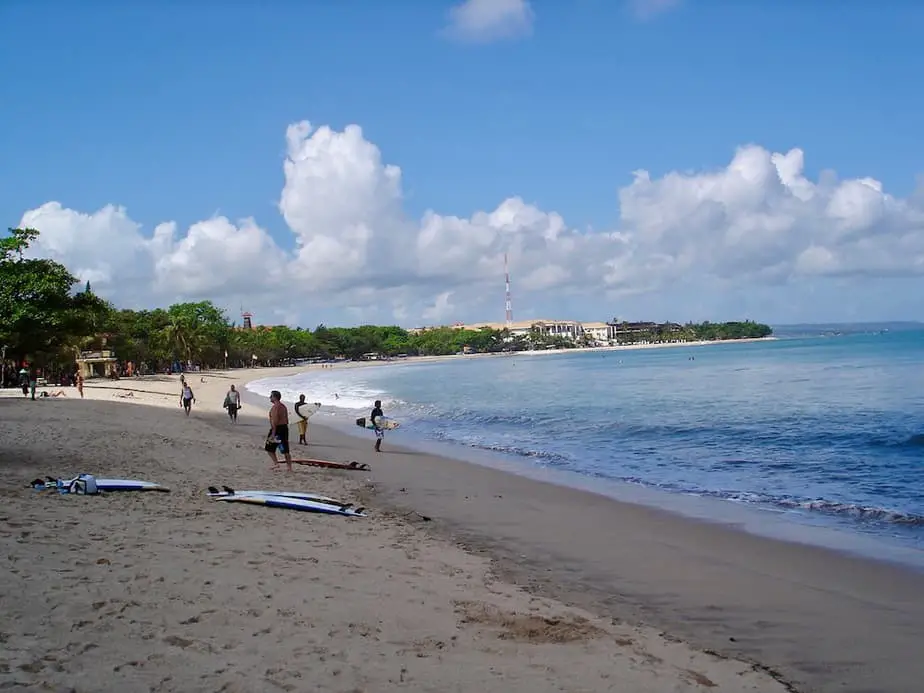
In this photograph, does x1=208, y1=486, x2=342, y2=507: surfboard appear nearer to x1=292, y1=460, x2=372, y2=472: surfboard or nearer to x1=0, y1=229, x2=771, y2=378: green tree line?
x1=292, y1=460, x2=372, y2=472: surfboard

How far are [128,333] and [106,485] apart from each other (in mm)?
81380

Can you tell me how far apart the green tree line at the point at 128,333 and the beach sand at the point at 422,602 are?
94.8ft

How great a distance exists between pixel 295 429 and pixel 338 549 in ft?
63.6

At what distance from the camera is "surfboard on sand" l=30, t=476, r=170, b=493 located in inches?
403

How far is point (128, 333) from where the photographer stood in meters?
85.0

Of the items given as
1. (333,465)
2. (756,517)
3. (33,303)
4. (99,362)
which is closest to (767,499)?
(756,517)

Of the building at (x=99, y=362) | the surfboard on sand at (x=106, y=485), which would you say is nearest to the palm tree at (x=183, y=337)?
the building at (x=99, y=362)

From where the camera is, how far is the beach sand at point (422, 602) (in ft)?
16.0

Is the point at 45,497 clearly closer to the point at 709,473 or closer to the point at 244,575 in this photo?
the point at 244,575

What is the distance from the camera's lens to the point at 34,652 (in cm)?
447

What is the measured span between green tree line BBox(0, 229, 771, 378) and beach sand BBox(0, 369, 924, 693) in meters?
28.9

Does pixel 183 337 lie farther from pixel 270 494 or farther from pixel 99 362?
pixel 270 494

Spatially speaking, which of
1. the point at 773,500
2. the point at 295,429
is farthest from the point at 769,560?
the point at 295,429

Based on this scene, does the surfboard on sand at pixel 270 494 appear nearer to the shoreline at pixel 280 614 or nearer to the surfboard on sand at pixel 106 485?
the shoreline at pixel 280 614
